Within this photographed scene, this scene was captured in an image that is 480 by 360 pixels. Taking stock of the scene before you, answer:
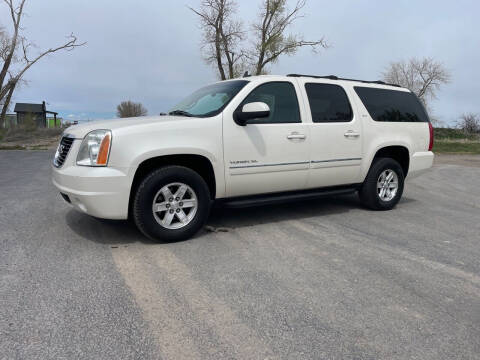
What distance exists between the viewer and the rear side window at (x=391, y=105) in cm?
577

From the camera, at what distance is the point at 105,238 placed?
14.0ft

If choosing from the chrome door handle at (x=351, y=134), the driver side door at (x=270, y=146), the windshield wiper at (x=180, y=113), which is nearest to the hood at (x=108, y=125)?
the windshield wiper at (x=180, y=113)

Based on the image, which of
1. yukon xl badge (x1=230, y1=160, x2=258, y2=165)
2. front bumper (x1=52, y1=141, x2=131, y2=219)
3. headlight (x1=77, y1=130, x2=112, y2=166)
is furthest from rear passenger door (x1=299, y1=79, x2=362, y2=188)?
headlight (x1=77, y1=130, x2=112, y2=166)

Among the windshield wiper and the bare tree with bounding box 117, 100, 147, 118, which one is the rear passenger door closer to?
the windshield wiper

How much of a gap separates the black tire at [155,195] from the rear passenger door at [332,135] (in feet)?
5.27

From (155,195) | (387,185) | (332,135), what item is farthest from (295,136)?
(387,185)

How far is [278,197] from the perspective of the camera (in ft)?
16.0

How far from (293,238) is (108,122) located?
8.19 feet

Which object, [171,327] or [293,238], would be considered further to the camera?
[293,238]

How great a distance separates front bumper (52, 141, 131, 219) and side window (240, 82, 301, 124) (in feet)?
5.78

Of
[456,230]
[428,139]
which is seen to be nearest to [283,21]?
[428,139]

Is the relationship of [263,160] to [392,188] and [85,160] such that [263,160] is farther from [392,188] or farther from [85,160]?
[392,188]

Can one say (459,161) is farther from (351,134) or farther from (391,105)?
(351,134)

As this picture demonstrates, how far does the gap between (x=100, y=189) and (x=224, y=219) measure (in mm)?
1949
